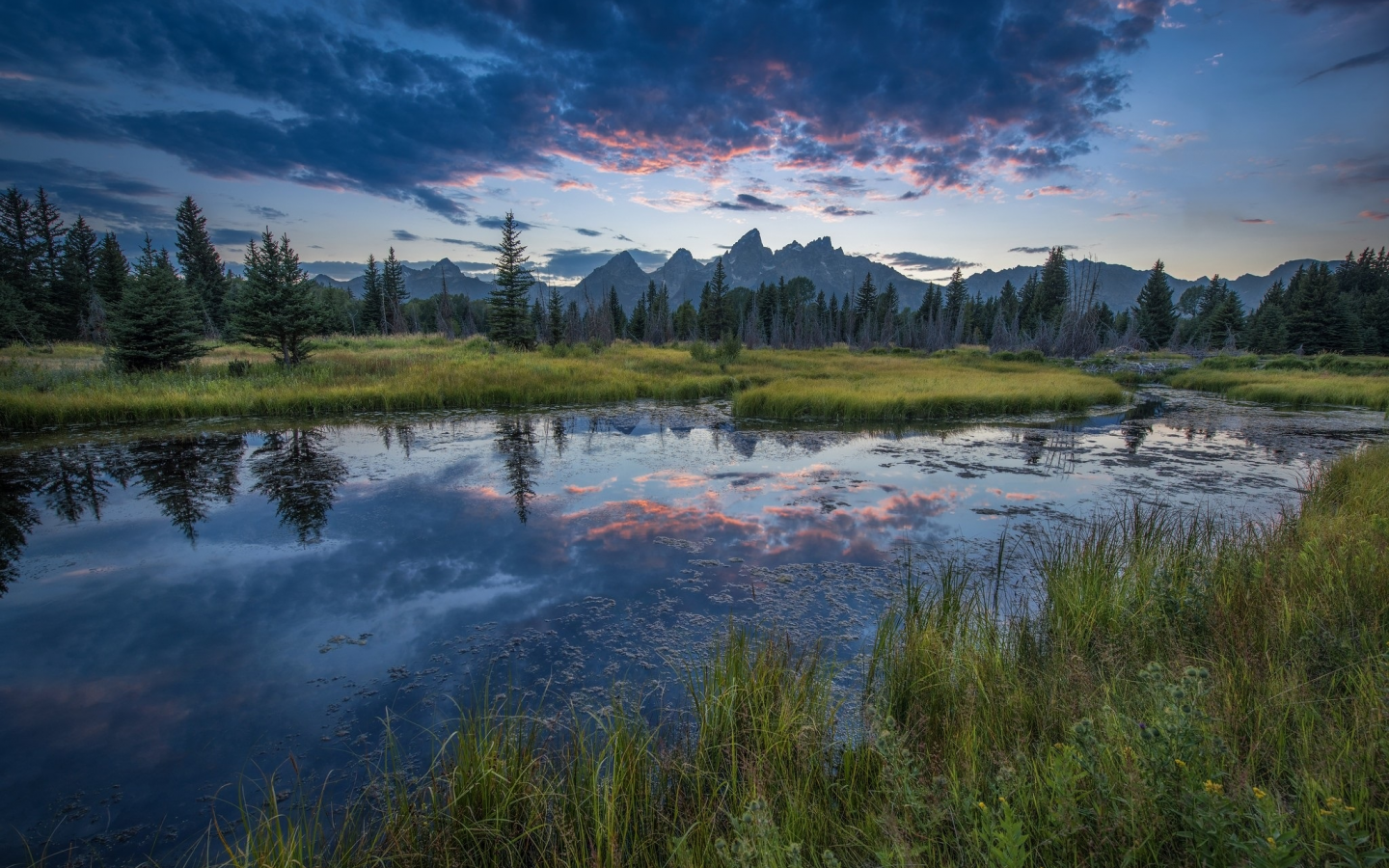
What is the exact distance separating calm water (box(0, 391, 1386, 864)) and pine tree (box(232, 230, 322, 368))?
10059 mm

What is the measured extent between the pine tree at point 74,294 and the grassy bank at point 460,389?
17.6m

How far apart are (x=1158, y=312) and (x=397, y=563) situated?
83.2m

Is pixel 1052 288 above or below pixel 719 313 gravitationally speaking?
→ above

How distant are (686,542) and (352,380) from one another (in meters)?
19.5

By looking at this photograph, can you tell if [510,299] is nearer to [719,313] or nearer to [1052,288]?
[719,313]

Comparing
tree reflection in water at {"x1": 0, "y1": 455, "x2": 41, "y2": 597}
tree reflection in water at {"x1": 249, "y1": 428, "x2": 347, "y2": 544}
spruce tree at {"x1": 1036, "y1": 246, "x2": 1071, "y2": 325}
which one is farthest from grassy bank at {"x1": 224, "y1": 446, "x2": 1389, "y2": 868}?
spruce tree at {"x1": 1036, "y1": 246, "x2": 1071, "y2": 325}

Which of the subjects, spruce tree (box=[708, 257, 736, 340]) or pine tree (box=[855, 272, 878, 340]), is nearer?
spruce tree (box=[708, 257, 736, 340])

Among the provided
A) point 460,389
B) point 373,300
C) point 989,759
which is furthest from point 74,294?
point 989,759

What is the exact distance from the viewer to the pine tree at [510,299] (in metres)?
39.3

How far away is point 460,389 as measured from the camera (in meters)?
21.1

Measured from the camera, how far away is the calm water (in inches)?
167

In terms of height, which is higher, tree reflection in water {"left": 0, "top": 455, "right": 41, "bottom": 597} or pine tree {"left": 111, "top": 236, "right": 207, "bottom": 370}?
pine tree {"left": 111, "top": 236, "right": 207, "bottom": 370}

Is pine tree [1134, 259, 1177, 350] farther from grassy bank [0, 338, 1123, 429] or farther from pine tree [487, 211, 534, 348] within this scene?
pine tree [487, 211, 534, 348]

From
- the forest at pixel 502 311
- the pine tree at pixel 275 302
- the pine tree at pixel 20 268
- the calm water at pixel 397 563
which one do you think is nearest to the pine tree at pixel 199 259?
the forest at pixel 502 311
